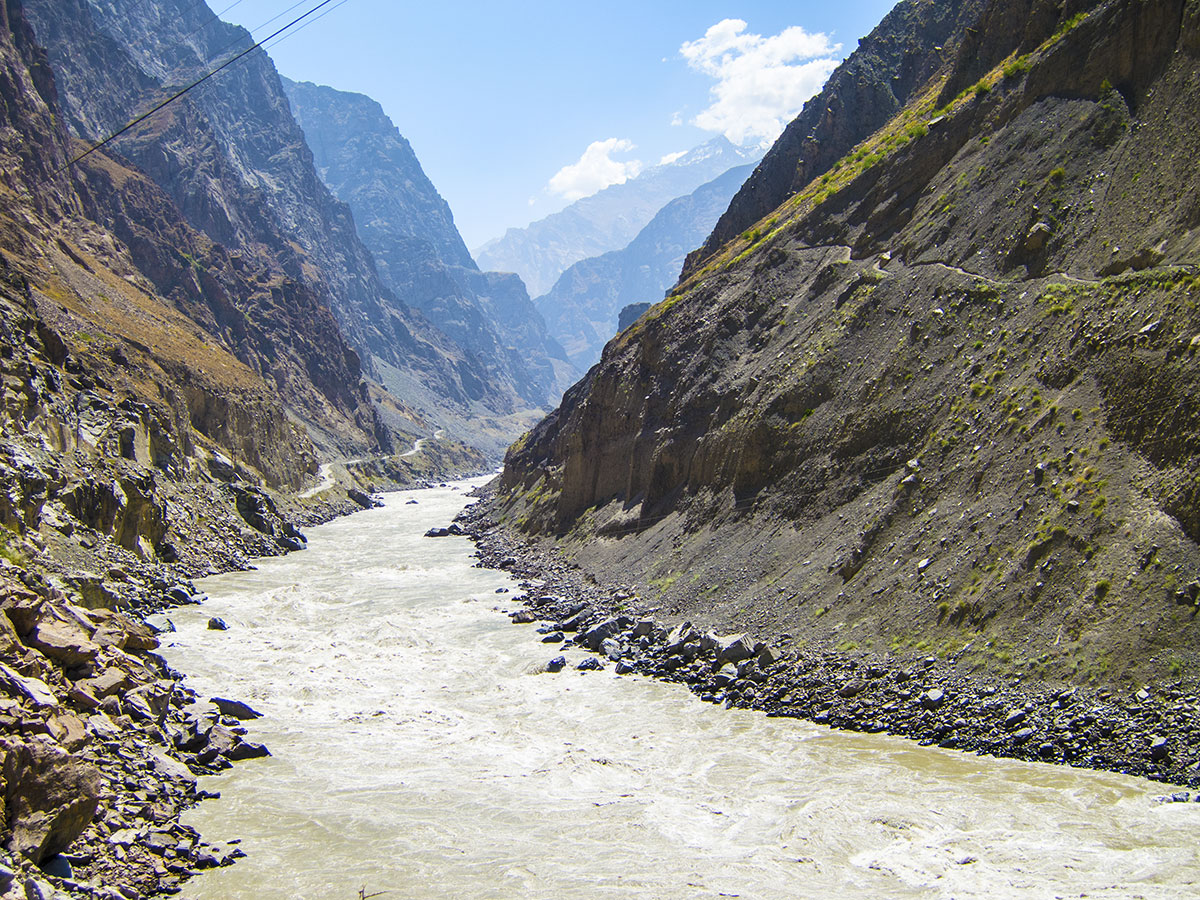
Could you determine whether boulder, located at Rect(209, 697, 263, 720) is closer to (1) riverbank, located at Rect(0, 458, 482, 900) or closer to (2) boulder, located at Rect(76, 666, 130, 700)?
A: (1) riverbank, located at Rect(0, 458, 482, 900)

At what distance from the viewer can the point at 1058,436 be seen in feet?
78.1

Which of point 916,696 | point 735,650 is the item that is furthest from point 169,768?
point 916,696

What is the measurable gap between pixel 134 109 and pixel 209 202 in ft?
76.1

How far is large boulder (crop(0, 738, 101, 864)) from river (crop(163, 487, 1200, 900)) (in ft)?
7.06

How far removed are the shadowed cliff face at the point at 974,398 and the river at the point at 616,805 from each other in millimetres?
4218

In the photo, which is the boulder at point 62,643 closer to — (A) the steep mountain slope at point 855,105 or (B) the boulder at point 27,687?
(B) the boulder at point 27,687

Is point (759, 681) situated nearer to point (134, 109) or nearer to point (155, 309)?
point (155, 309)

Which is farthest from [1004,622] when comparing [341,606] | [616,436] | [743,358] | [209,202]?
[209,202]

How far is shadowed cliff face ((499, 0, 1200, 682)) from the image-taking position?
20.6 metres

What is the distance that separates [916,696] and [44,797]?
18.3 metres

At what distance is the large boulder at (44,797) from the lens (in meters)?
12.4

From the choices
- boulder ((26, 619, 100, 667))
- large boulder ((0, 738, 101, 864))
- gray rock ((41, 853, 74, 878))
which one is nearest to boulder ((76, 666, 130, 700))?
boulder ((26, 619, 100, 667))

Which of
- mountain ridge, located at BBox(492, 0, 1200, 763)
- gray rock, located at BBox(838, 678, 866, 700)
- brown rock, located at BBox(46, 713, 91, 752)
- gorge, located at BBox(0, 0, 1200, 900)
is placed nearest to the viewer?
brown rock, located at BBox(46, 713, 91, 752)

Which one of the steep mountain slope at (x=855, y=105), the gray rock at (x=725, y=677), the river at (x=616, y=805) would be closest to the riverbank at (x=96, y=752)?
the river at (x=616, y=805)
